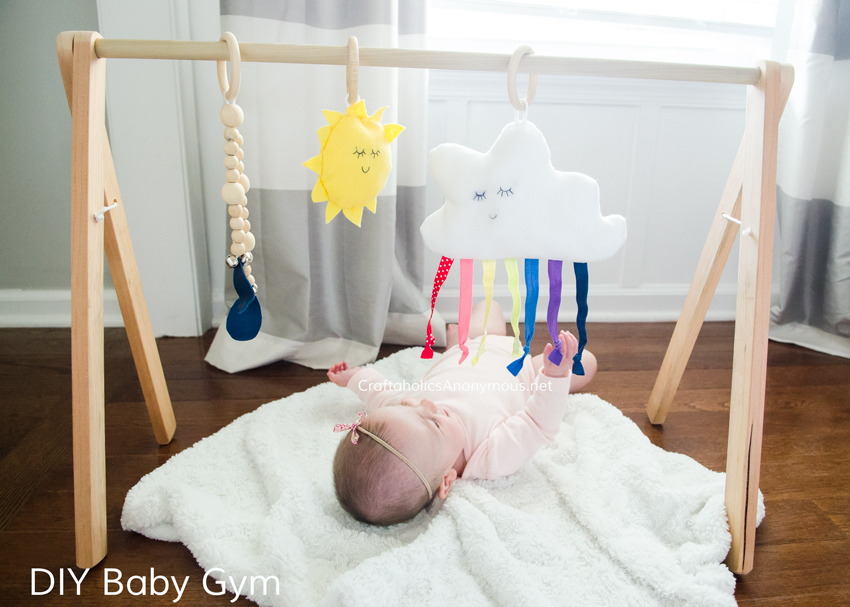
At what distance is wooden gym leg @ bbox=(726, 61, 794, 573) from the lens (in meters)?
0.87

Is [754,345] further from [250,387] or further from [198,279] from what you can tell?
[198,279]

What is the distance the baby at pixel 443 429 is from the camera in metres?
0.90

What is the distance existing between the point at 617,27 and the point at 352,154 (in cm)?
147

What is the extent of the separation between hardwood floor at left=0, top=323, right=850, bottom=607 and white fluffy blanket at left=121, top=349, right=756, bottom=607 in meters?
0.07

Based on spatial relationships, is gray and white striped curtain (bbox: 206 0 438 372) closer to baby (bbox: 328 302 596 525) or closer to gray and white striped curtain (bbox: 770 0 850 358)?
baby (bbox: 328 302 596 525)

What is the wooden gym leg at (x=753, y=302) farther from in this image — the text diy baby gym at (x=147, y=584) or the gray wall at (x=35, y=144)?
the gray wall at (x=35, y=144)

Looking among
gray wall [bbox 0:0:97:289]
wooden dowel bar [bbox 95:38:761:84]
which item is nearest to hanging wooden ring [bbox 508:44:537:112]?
wooden dowel bar [bbox 95:38:761:84]

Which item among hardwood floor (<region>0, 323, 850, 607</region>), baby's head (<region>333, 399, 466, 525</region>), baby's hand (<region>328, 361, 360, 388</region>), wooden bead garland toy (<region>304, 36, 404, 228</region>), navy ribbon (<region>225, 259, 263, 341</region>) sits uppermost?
wooden bead garland toy (<region>304, 36, 404, 228</region>)

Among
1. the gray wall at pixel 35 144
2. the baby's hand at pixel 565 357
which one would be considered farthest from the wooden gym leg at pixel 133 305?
the gray wall at pixel 35 144

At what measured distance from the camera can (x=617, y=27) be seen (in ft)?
6.17

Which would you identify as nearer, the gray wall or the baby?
the baby

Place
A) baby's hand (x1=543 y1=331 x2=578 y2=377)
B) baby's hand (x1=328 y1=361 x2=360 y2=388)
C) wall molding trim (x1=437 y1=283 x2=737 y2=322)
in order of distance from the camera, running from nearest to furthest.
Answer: baby's hand (x1=543 y1=331 x2=578 y2=377) → baby's hand (x1=328 y1=361 x2=360 y2=388) → wall molding trim (x1=437 y1=283 x2=737 y2=322)

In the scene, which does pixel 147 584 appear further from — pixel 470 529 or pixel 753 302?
pixel 753 302

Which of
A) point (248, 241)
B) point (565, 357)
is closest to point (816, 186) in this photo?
point (565, 357)
